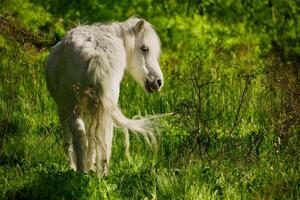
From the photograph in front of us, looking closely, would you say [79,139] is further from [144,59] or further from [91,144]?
[144,59]

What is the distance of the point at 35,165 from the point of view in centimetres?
659

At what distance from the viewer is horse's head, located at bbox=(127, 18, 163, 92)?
255 inches

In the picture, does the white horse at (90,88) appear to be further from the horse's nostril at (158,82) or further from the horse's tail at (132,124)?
the horse's nostril at (158,82)

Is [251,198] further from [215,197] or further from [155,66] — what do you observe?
[155,66]

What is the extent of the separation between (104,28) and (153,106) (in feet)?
8.68

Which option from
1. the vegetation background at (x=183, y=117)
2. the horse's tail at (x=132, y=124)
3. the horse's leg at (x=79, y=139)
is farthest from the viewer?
the horse's tail at (x=132, y=124)

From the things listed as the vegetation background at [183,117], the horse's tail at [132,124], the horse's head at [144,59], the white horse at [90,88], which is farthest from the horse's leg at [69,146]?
the horse's head at [144,59]

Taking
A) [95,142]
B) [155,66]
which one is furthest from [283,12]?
[95,142]

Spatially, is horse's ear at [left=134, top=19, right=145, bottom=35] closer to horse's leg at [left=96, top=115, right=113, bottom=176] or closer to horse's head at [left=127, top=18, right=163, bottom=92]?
horse's head at [left=127, top=18, right=163, bottom=92]

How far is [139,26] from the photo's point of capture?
6.46m

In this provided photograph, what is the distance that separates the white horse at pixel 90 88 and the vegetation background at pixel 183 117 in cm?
22

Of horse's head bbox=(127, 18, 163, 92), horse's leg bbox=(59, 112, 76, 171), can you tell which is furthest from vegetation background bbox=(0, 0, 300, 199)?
horse's head bbox=(127, 18, 163, 92)

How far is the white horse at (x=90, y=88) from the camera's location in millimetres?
5555

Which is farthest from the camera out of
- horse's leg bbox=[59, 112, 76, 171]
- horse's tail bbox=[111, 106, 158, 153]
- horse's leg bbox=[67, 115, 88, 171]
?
horse's leg bbox=[59, 112, 76, 171]
